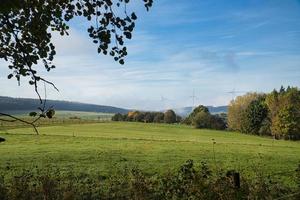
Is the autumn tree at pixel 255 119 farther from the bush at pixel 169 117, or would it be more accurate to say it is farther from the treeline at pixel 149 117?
the treeline at pixel 149 117

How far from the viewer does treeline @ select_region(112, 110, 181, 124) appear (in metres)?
131

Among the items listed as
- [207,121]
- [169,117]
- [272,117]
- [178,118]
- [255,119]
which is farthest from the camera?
[178,118]

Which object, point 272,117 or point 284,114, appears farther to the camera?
point 272,117

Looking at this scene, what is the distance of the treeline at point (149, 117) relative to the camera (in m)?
131

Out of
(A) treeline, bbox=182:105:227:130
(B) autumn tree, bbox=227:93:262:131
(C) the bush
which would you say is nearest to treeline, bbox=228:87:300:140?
(B) autumn tree, bbox=227:93:262:131

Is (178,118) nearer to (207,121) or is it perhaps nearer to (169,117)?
(169,117)

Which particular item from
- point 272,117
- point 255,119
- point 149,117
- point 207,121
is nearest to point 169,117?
point 149,117

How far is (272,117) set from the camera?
105 meters

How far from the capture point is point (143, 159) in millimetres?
34031

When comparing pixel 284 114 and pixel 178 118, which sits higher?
pixel 284 114

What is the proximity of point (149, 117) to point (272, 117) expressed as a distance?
39022mm

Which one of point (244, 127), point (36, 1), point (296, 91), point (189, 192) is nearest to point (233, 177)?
point (189, 192)

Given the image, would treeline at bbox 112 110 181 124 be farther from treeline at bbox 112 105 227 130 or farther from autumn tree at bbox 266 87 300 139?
autumn tree at bbox 266 87 300 139

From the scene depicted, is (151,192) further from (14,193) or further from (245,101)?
(245,101)
